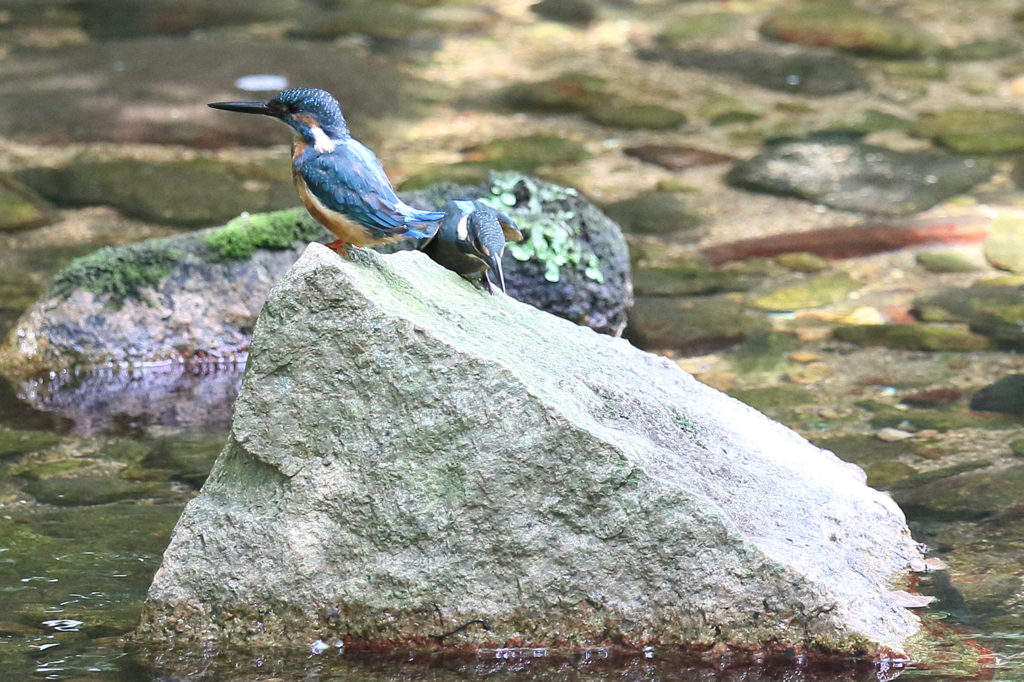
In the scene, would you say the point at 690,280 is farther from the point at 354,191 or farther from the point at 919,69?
the point at 919,69

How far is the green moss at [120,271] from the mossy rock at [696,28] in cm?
613

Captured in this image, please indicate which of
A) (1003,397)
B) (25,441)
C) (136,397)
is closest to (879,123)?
(1003,397)

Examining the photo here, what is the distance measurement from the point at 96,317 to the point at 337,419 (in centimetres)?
263

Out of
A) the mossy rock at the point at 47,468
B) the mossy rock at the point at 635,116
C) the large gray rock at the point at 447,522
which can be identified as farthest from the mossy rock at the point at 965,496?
the mossy rock at the point at 635,116

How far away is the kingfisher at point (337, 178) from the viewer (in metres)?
3.02

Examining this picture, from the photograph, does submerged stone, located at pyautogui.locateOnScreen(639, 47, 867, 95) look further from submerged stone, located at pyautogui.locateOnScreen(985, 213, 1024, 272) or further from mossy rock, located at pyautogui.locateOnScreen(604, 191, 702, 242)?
submerged stone, located at pyautogui.locateOnScreen(985, 213, 1024, 272)

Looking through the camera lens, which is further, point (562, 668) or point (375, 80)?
point (375, 80)

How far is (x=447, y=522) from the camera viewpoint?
2.94 meters

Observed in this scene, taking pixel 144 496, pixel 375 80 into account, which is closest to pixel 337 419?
pixel 144 496

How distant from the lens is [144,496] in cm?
400

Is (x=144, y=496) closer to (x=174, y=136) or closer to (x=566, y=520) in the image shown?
(x=566, y=520)

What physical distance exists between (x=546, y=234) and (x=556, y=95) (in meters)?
3.88

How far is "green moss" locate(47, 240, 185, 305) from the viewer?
5285 mm

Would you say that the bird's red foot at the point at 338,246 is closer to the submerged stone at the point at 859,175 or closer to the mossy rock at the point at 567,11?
the submerged stone at the point at 859,175
